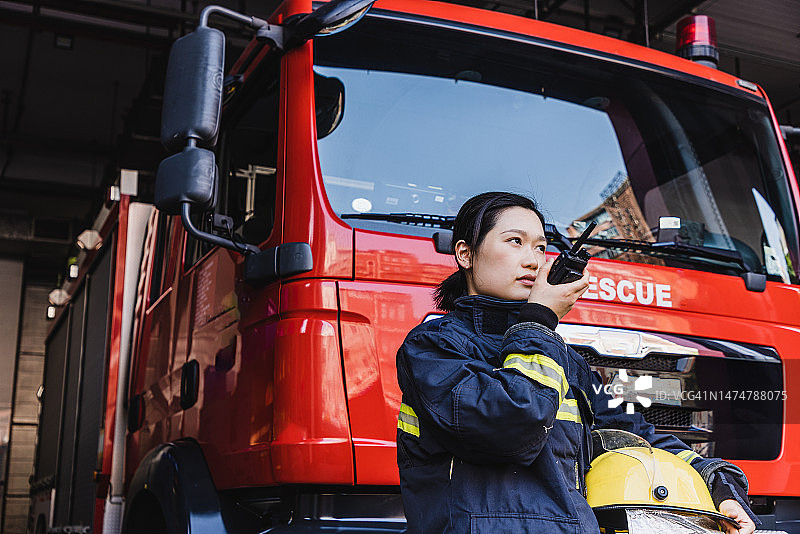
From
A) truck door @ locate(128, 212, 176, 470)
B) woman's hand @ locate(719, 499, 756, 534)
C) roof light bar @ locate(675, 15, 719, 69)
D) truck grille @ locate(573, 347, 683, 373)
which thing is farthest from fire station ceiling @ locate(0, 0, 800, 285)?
woman's hand @ locate(719, 499, 756, 534)

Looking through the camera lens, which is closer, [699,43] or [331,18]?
[331,18]

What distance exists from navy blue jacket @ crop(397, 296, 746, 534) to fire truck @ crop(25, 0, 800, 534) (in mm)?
575

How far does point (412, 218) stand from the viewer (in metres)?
2.51

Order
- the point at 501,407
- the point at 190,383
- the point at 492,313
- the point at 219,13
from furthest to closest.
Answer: the point at 190,383, the point at 219,13, the point at 492,313, the point at 501,407

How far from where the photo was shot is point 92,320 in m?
4.96

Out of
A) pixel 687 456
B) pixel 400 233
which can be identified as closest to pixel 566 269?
pixel 687 456

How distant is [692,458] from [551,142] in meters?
1.23

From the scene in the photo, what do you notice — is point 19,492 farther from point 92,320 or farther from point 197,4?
point 92,320

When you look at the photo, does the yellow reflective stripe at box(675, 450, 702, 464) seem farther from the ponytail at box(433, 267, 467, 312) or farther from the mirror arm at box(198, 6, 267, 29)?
the mirror arm at box(198, 6, 267, 29)

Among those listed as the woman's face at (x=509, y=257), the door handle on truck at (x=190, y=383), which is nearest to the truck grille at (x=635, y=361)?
the woman's face at (x=509, y=257)

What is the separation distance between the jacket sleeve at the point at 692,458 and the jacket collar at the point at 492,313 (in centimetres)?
31

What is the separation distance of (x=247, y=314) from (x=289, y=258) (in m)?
0.29

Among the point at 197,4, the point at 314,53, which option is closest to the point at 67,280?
the point at 197,4

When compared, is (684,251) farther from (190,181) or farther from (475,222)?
(190,181)
